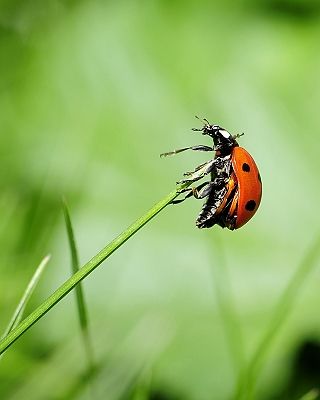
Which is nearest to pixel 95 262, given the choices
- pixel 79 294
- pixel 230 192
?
pixel 79 294

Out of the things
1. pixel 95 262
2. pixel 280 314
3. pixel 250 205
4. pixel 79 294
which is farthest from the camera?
pixel 280 314

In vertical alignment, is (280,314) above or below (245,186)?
below

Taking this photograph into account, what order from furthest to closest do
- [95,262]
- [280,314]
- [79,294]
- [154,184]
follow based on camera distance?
[154,184]
[280,314]
[79,294]
[95,262]

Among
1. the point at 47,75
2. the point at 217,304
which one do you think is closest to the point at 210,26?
the point at 47,75

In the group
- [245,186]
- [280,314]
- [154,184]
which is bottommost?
[280,314]

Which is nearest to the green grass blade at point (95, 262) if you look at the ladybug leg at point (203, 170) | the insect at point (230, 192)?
the ladybug leg at point (203, 170)

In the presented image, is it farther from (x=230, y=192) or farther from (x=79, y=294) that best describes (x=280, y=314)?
(x=79, y=294)

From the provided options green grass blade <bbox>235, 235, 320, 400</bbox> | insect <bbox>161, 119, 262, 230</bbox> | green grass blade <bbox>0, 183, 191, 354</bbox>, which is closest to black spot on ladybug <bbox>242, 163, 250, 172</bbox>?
insect <bbox>161, 119, 262, 230</bbox>

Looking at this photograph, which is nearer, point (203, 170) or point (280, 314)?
point (203, 170)
